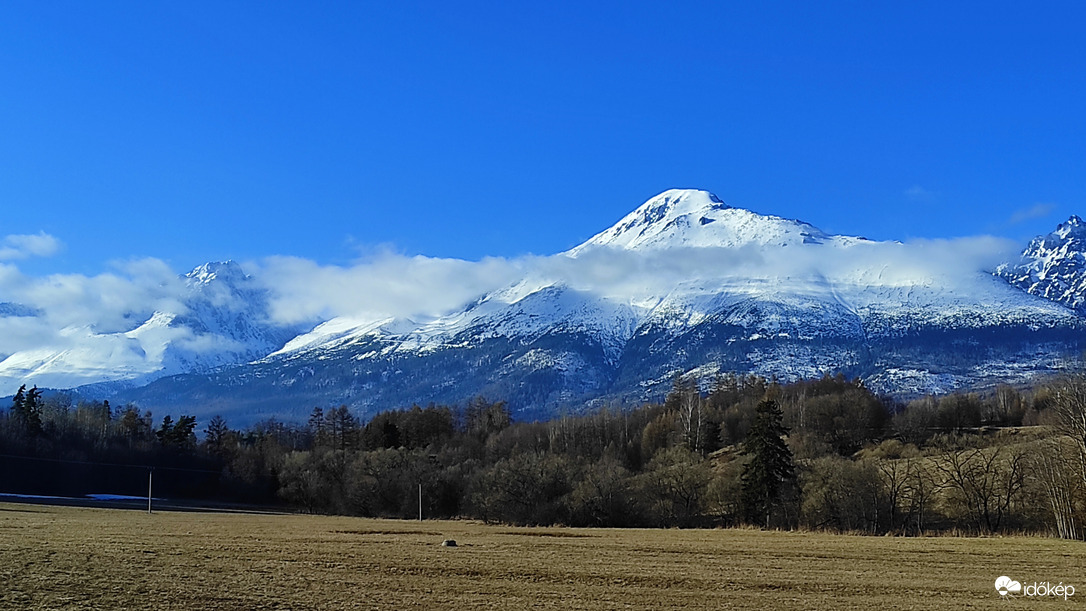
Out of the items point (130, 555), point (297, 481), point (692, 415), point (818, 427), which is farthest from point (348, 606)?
point (692, 415)

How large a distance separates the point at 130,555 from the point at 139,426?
157829 millimetres

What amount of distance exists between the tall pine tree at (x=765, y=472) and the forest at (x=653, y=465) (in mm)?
184

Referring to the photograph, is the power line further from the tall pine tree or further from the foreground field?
the tall pine tree

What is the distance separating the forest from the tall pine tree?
18 cm

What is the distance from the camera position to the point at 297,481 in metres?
143

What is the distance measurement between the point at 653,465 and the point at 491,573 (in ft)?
274

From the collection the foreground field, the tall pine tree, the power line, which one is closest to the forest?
the tall pine tree

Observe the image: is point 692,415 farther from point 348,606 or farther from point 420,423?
point 348,606

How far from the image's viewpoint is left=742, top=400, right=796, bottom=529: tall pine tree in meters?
89.8

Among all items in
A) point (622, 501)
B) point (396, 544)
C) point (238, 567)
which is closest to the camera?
point (238, 567)

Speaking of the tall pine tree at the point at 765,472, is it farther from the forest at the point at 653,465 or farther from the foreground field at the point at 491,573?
the foreground field at the point at 491,573

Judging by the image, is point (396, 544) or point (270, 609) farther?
point (396, 544)

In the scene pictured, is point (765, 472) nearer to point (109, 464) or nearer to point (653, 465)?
point (653, 465)

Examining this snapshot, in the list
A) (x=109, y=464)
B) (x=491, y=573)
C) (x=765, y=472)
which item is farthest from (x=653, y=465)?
(x=109, y=464)
